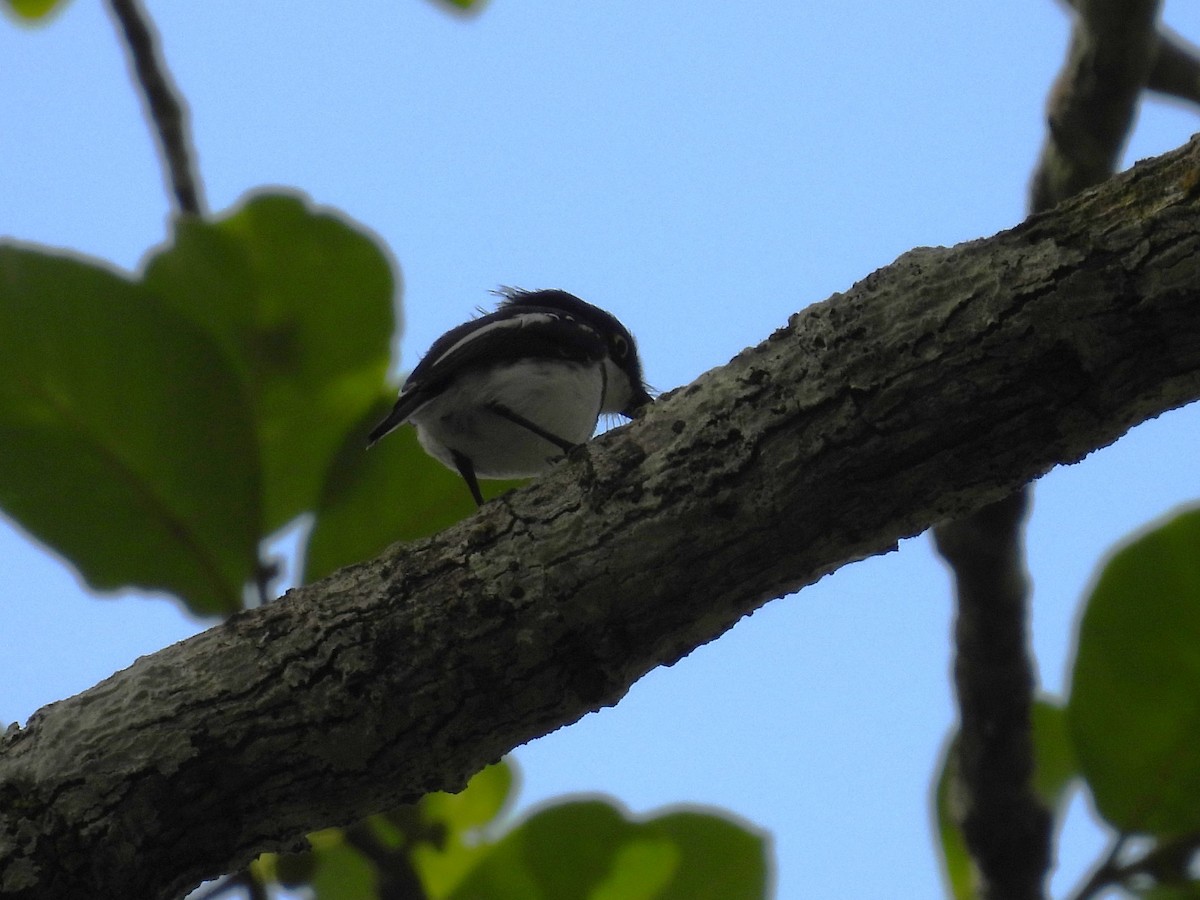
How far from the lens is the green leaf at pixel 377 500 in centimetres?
328

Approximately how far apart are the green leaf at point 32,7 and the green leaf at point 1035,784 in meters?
3.57

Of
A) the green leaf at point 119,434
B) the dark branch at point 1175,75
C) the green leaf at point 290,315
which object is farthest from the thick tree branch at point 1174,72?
the green leaf at point 119,434

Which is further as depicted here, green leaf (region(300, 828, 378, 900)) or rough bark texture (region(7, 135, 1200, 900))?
green leaf (region(300, 828, 378, 900))

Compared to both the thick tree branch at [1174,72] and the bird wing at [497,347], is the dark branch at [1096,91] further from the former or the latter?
the bird wing at [497,347]

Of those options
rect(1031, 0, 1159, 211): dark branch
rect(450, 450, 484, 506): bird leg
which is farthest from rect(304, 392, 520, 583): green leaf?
rect(1031, 0, 1159, 211): dark branch

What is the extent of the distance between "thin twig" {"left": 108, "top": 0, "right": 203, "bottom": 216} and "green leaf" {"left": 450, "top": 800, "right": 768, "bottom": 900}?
73.4 inches

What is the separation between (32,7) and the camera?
4.26 m

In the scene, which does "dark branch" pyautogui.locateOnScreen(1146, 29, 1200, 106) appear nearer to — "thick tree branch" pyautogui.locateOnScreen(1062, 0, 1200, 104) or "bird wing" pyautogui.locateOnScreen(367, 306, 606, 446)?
"thick tree branch" pyautogui.locateOnScreen(1062, 0, 1200, 104)

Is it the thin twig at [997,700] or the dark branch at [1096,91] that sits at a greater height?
the dark branch at [1096,91]

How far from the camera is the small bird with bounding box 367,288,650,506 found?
384cm

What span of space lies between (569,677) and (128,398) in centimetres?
124

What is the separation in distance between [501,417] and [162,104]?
130 centimetres

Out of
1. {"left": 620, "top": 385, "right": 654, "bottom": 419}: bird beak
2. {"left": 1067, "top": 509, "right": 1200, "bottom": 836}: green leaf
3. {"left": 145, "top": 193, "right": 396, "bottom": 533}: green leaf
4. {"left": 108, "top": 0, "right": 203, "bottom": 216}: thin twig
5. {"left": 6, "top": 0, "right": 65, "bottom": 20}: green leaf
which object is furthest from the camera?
{"left": 620, "top": 385, "right": 654, "bottom": 419}: bird beak

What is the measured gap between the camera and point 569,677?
2625 mm
